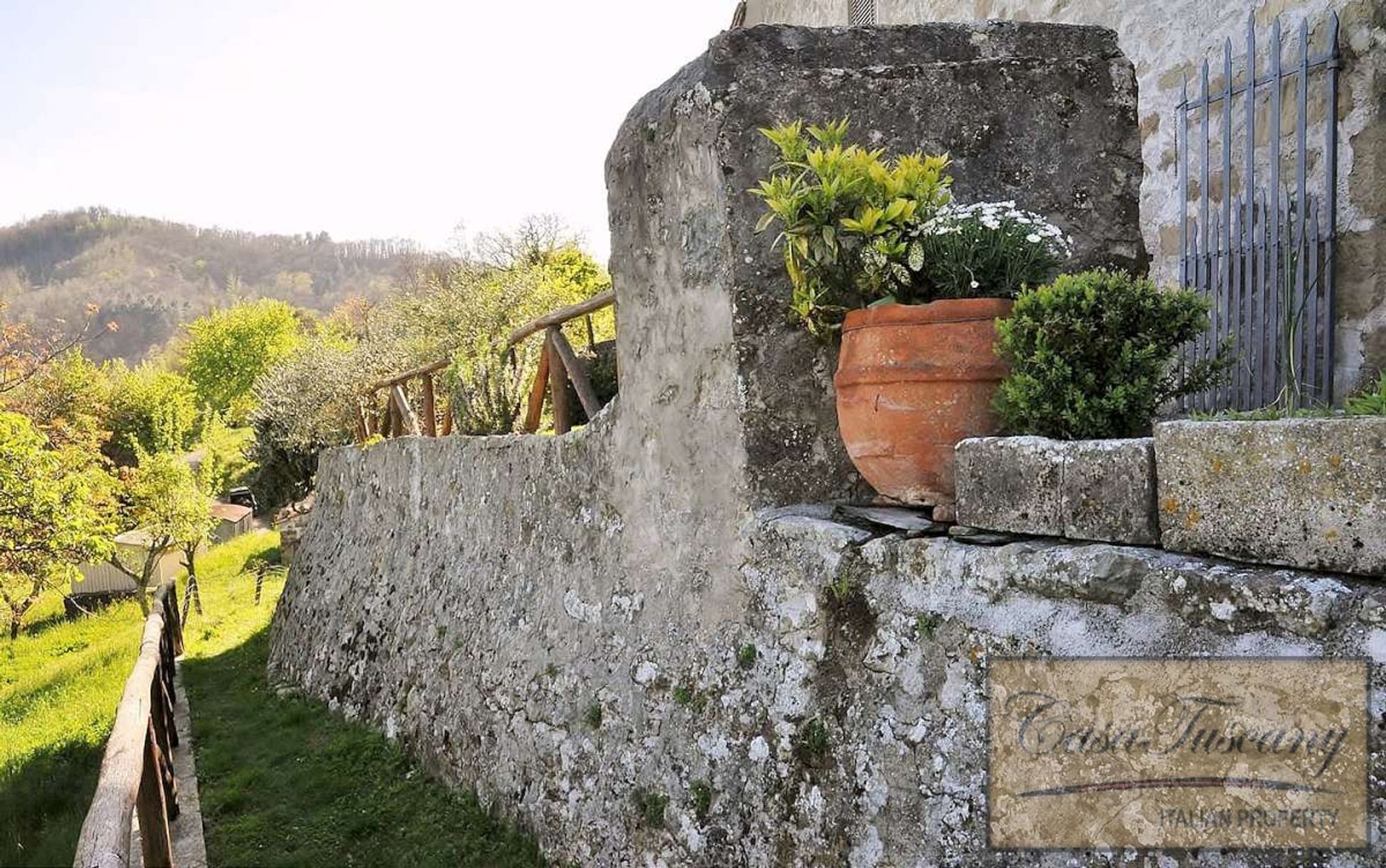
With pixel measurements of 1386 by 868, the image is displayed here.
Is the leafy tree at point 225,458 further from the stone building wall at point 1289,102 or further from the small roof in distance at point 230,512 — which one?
the stone building wall at point 1289,102

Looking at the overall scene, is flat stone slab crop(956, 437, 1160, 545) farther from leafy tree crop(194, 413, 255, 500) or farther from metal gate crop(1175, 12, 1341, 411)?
leafy tree crop(194, 413, 255, 500)

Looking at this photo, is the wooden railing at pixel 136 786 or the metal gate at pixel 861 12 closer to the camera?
the wooden railing at pixel 136 786

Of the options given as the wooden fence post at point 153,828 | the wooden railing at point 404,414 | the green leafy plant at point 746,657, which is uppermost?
the wooden railing at point 404,414

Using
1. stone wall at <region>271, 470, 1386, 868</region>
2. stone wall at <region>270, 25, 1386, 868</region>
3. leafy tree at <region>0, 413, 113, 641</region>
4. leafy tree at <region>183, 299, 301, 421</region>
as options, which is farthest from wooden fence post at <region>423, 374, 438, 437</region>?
leafy tree at <region>183, 299, 301, 421</region>

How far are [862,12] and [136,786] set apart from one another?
8.39 meters

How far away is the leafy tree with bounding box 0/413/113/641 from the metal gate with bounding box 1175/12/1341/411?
1319cm

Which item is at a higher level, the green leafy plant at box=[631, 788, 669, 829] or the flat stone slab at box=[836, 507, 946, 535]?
the flat stone slab at box=[836, 507, 946, 535]

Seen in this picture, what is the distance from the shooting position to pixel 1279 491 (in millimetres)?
1796

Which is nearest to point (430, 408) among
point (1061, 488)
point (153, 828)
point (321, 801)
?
point (321, 801)

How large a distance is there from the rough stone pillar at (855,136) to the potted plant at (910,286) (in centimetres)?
31

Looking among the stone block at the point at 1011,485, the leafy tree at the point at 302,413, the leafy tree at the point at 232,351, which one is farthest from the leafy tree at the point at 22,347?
the leafy tree at the point at 232,351

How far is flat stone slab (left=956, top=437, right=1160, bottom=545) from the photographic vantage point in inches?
81.3

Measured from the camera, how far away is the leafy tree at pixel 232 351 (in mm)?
51312

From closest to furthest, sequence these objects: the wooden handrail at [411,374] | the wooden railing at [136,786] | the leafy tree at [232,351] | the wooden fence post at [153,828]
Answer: the wooden railing at [136,786] → the wooden fence post at [153,828] → the wooden handrail at [411,374] → the leafy tree at [232,351]
